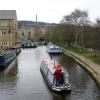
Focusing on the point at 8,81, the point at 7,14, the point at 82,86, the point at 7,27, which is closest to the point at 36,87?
the point at 82,86

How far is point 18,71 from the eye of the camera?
35.4 metres

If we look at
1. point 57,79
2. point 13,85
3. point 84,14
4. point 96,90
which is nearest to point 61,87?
point 57,79

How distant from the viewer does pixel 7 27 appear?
7500 cm

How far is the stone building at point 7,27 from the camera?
72562 millimetres

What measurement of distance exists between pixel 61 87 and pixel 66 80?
31.6 inches

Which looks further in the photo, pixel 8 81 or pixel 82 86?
pixel 8 81

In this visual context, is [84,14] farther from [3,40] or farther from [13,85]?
[13,85]

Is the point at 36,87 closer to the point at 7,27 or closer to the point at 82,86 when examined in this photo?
the point at 82,86

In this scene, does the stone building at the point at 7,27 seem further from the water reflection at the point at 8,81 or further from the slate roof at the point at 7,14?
the water reflection at the point at 8,81

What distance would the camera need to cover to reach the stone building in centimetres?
7256

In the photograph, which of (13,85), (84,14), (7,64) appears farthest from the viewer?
(84,14)

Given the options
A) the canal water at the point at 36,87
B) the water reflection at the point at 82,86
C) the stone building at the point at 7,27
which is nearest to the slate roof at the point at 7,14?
the stone building at the point at 7,27

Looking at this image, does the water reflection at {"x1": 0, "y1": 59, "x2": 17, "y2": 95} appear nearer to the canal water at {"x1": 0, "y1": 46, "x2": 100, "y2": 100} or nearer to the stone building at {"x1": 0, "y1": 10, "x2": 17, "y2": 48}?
the canal water at {"x1": 0, "y1": 46, "x2": 100, "y2": 100}

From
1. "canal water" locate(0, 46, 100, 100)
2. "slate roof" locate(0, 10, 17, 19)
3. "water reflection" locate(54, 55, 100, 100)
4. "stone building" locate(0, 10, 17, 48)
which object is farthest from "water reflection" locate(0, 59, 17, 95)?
"slate roof" locate(0, 10, 17, 19)
